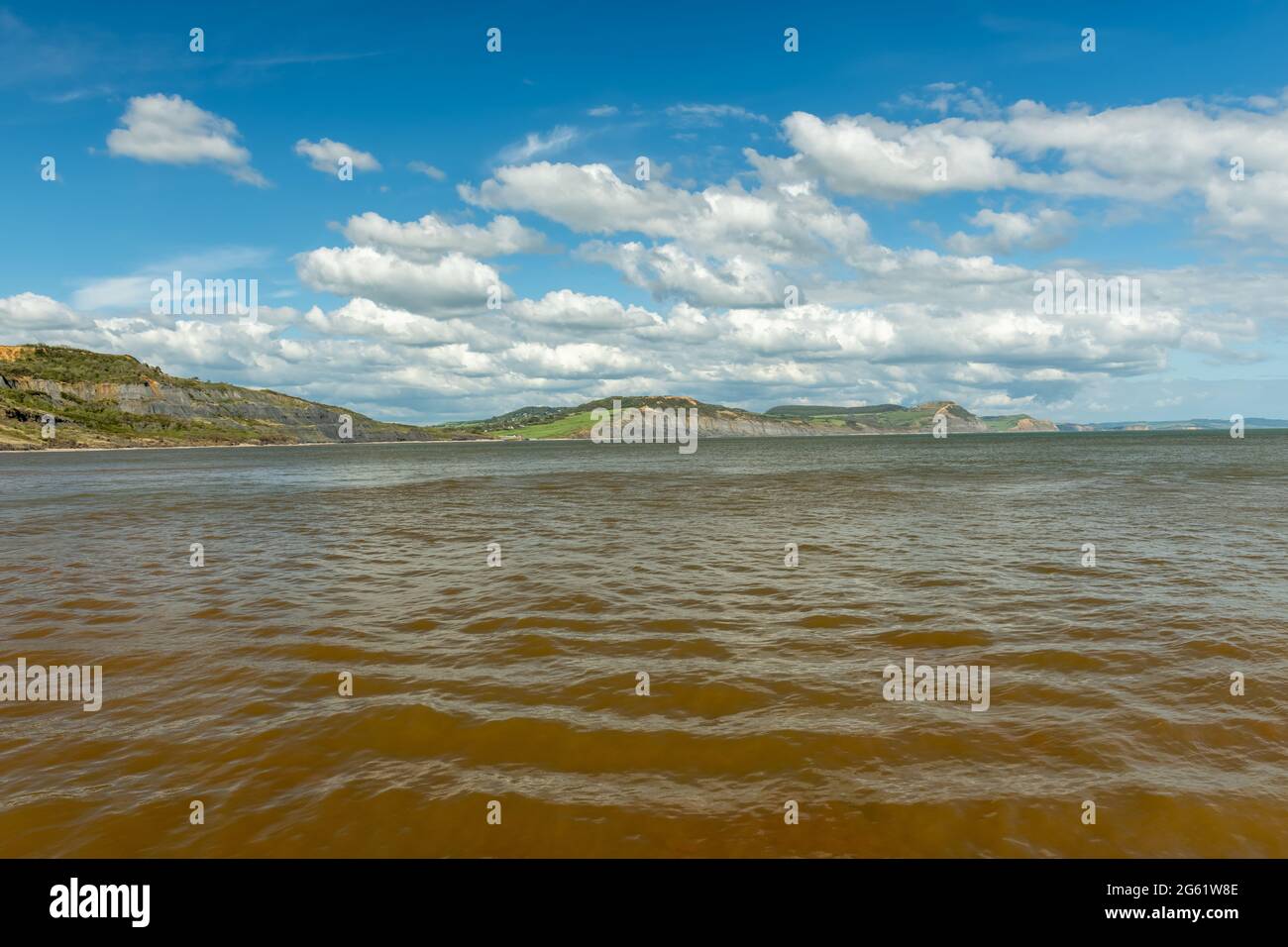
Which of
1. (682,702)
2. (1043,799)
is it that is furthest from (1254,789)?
(682,702)

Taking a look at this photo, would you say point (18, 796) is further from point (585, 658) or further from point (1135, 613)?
point (1135, 613)

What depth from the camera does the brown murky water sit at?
7.07 m

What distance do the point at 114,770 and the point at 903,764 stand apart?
32.4 ft

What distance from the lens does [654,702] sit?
34.0 ft

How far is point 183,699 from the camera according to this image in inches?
422

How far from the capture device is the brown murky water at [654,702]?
7.07 m
